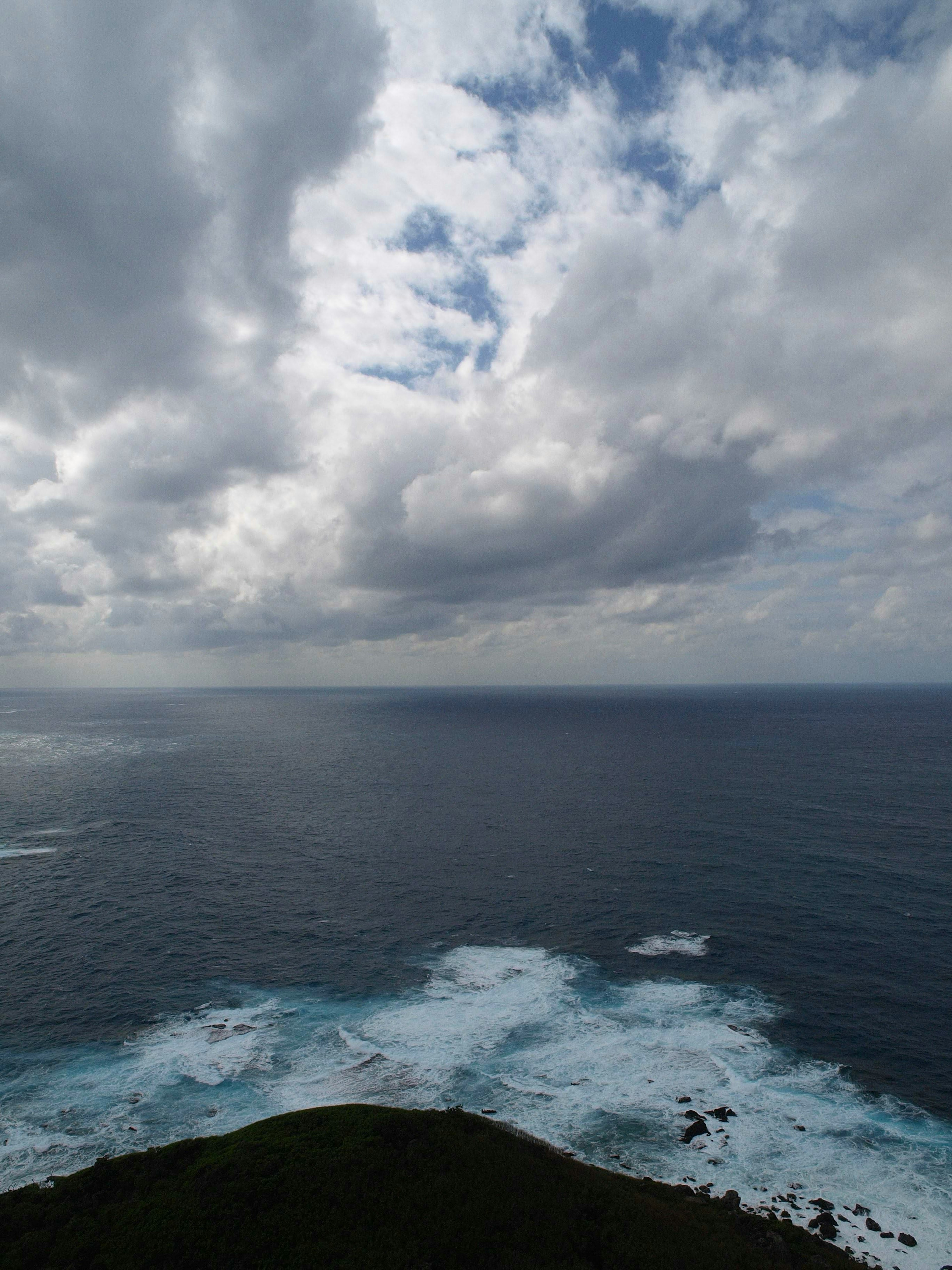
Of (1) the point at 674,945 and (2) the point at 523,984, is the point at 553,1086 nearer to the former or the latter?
(2) the point at 523,984

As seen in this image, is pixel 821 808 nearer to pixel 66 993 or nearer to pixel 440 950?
pixel 440 950

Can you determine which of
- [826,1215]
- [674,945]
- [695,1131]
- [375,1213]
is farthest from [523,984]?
[375,1213]

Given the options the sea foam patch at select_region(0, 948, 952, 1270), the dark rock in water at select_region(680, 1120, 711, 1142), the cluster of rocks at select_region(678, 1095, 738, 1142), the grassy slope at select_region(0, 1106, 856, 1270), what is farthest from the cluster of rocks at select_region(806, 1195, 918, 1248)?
the dark rock in water at select_region(680, 1120, 711, 1142)

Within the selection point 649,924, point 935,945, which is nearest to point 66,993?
point 649,924

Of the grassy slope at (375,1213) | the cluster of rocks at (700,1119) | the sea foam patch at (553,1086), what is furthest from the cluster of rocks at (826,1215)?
the cluster of rocks at (700,1119)

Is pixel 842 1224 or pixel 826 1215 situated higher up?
pixel 826 1215

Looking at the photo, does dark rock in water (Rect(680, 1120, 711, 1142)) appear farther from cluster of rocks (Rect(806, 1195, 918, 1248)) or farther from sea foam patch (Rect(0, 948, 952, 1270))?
cluster of rocks (Rect(806, 1195, 918, 1248))
